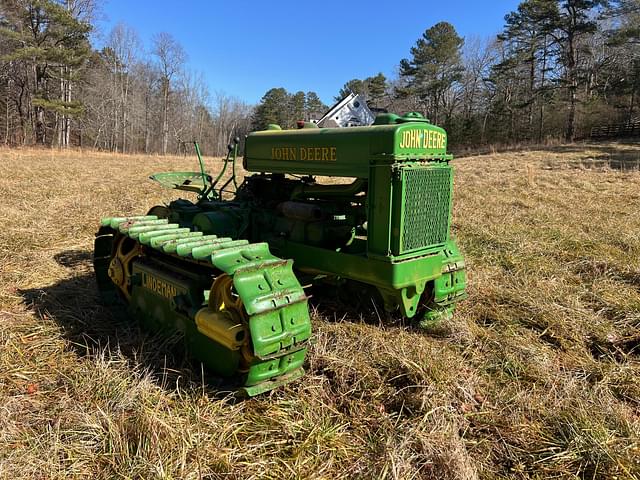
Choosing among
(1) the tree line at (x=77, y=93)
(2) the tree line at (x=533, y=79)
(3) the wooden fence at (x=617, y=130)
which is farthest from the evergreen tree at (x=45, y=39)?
(3) the wooden fence at (x=617, y=130)

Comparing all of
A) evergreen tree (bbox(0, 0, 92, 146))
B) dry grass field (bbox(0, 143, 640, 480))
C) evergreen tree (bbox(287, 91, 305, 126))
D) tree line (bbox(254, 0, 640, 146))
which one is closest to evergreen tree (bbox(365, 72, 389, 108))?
tree line (bbox(254, 0, 640, 146))

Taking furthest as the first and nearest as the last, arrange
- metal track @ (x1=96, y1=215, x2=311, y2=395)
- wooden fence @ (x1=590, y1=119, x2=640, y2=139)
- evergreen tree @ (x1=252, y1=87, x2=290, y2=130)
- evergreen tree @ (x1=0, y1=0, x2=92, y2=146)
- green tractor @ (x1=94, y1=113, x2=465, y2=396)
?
1. evergreen tree @ (x1=252, y1=87, x2=290, y2=130)
2. wooden fence @ (x1=590, y1=119, x2=640, y2=139)
3. evergreen tree @ (x1=0, y1=0, x2=92, y2=146)
4. green tractor @ (x1=94, y1=113, x2=465, y2=396)
5. metal track @ (x1=96, y1=215, x2=311, y2=395)

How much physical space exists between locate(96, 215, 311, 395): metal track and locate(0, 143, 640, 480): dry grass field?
203mm

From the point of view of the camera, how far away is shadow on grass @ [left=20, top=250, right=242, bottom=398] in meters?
3.24

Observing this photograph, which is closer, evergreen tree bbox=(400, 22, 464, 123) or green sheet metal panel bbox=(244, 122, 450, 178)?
green sheet metal panel bbox=(244, 122, 450, 178)

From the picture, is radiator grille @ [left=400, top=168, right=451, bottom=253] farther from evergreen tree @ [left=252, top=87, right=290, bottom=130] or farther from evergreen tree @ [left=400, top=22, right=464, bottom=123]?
evergreen tree @ [left=252, top=87, right=290, bottom=130]

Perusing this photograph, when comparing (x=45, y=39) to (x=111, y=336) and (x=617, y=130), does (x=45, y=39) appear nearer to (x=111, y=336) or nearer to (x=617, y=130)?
(x=111, y=336)

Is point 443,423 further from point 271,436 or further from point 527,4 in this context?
point 527,4

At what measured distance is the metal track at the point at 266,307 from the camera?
9.28 feet

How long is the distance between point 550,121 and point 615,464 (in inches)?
1744

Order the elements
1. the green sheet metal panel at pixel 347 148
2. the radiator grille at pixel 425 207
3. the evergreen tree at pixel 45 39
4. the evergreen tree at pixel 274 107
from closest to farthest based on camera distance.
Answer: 1. the green sheet metal panel at pixel 347 148
2. the radiator grille at pixel 425 207
3. the evergreen tree at pixel 45 39
4. the evergreen tree at pixel 274 107

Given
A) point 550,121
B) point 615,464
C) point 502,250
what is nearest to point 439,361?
point 615,464

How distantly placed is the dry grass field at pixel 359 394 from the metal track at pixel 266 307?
0.20 meters

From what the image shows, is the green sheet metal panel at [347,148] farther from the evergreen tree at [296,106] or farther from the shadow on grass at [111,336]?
the evergreen tree at [296,106]
